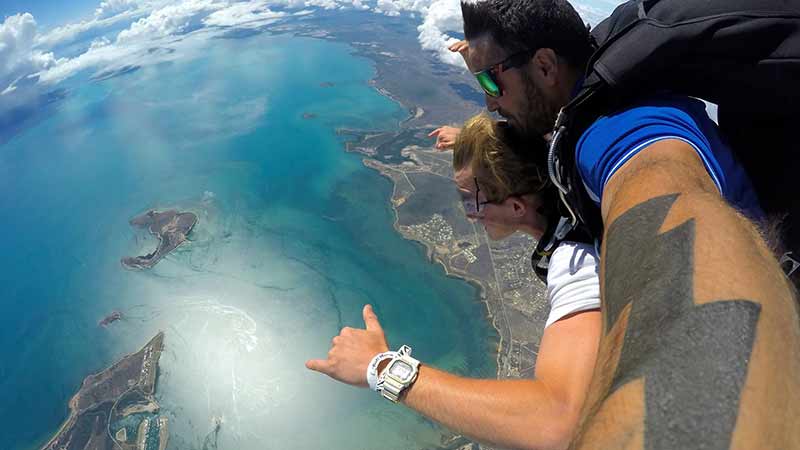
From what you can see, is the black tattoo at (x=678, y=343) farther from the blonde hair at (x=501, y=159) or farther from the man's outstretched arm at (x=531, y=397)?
the blonde hair at (x=501, y=159)

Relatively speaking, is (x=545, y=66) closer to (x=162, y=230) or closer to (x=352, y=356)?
(x=352, y=356)

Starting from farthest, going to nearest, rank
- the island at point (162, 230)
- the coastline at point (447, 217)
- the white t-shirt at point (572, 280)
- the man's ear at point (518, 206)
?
the island at point (162, 230), the coastline at point (447, 217), the man's ear at point (518, 206), the white t-shirt at point (572, 280)

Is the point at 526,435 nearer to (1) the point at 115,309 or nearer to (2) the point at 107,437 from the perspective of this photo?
(2) the point at 107,437

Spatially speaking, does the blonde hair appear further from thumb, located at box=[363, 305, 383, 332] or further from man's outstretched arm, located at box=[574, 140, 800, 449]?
man's outstretched arm, located at box=[574, 140, 800, 449]

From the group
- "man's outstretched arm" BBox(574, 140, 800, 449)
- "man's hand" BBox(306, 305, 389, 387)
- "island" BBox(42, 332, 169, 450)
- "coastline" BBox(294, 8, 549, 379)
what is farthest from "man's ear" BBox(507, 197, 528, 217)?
"island" BBox(42, 332, 169, 450)

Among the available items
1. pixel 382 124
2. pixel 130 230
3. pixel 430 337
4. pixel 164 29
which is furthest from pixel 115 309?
pixel 164 29

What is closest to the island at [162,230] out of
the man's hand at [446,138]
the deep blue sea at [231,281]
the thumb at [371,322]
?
Answer: the deep blue sea at [231,281]
